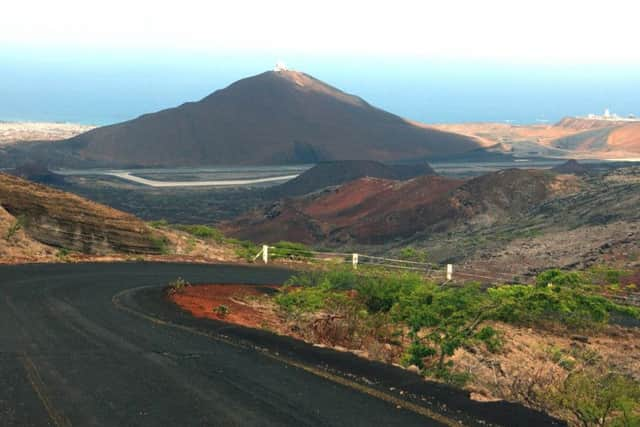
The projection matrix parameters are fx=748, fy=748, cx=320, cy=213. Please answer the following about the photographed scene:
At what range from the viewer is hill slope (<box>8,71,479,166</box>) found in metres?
123

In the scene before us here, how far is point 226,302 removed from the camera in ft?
55.2

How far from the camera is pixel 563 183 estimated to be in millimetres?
58000

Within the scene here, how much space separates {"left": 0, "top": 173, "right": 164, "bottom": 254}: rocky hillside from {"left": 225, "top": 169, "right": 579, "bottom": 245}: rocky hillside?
27.9 metres

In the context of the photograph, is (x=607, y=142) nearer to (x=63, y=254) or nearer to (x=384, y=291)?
(x=63, y=254)

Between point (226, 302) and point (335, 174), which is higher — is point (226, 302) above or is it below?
above

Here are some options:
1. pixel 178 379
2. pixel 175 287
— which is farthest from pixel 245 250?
pixel 178 379

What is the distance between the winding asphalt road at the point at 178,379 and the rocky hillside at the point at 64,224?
29.0 feet

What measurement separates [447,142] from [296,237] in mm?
88480

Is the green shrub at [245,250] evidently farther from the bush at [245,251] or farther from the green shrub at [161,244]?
the green shrub at [161,244]

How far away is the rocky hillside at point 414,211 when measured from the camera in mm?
53344

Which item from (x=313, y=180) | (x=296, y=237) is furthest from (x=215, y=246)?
(x=313, y=180)

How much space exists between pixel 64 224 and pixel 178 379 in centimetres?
1581

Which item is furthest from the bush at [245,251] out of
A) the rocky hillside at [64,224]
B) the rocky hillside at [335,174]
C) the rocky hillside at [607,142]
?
the rocky hillside at [607,142]

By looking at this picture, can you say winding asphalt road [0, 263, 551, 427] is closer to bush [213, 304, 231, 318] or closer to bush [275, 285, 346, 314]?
bush [213, 304, 231, 318]
